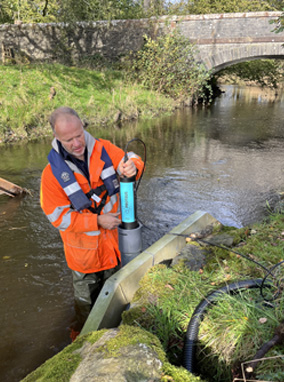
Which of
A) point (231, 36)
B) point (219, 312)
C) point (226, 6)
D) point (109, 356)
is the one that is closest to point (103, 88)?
point (231, 36)

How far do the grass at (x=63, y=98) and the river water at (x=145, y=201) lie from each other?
1.23m

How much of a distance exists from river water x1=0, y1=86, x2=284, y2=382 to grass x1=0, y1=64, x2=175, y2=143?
123 cm

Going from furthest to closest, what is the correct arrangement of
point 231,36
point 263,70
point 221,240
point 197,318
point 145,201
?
1. point 263,70
2. point 231,36
3. point 145,201
4. point 221,240
5. point 197,318

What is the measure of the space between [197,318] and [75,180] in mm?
1512

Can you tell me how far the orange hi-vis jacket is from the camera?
2.53 metres

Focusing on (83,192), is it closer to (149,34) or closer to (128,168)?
(128,168)

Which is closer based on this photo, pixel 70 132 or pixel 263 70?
pixel 70 132

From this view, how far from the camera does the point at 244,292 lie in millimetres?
2096

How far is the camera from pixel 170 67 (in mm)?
17578

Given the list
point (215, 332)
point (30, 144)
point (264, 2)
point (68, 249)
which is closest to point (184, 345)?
point (215, 332)

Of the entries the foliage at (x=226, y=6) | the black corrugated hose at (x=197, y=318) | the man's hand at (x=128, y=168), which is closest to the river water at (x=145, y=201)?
the black corrugated hose at (x=197, y=318)

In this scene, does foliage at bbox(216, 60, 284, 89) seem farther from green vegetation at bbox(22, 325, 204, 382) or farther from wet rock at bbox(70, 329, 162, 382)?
wet rock at bbox(70, 329, 162, 382)

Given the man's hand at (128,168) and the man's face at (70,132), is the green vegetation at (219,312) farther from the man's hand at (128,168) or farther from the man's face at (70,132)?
the man's face at (70,132)

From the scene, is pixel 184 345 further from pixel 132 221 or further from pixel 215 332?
pixel 132 221
